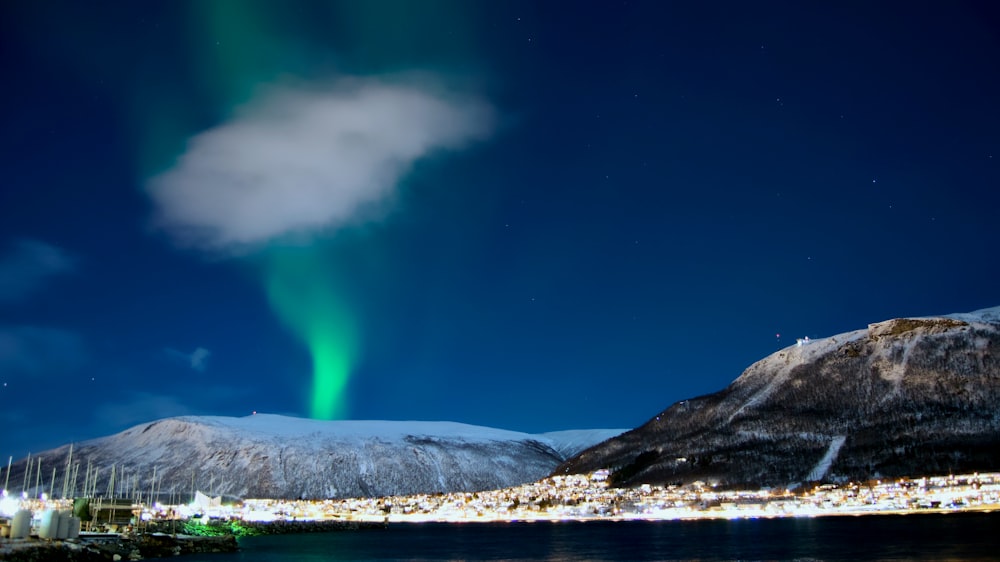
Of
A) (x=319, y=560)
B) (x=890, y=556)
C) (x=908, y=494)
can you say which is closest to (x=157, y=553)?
(x=319, y=560)

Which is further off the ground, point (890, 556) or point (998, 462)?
point (998, 462)

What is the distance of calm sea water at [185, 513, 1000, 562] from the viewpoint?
310ft

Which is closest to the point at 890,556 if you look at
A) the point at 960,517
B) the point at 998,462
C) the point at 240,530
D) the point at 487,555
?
the point at 487,555

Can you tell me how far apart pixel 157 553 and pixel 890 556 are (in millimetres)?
92520

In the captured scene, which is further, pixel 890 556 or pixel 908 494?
pixel 908 494

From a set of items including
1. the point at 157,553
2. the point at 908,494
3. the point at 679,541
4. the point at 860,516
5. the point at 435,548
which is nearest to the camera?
the point at 157,553

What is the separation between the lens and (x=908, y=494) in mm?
190125

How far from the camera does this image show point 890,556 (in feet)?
286

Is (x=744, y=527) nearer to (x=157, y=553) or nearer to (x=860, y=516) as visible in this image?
(x=860, y=516)

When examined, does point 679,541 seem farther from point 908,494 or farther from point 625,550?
point 908,494

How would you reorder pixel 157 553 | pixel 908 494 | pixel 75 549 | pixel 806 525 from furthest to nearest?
pixel 908 494 → pixel 806 525 → pixel 157 553 → pixel 75 549

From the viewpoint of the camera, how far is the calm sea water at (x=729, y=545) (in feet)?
310

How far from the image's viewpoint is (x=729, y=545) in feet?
372

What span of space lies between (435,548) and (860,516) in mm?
97673
